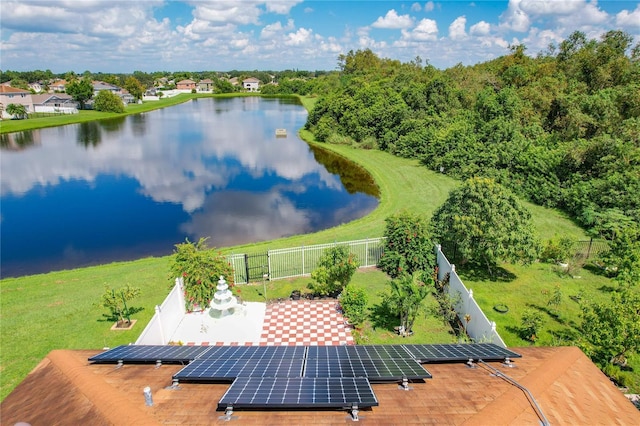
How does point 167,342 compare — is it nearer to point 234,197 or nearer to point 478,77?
point 234,197

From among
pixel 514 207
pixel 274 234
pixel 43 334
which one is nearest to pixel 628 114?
pixel 514 207

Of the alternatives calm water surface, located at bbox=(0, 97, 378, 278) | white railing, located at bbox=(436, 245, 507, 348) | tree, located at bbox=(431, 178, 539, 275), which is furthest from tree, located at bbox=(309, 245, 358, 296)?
calm water surface, located at bbox=(0, 97, 378, 278)

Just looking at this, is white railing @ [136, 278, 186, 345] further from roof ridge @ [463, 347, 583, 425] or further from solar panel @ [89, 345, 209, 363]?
roof ridge @ [463, 347, 583, 425]

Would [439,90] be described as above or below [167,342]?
above

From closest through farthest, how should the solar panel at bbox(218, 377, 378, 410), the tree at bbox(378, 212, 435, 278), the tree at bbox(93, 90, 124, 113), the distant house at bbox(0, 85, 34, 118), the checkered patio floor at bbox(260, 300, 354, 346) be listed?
the solar panel at bbox(218, 377, 378, 410) → the checkered patio floor at bbox(260, 300, 354, 346) → the tree at bbox(378, 212, 435, 278) → the distant house at bbox(0, 85, 34, 118) → the tree at bbox(93, 90, 124, 113)

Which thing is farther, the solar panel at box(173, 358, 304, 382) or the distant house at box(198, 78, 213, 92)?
the distant house at box(198, 78, 213, 92)

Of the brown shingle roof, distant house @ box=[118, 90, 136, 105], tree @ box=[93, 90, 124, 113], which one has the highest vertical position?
distant house @ box=[118, 90, 136, 105]

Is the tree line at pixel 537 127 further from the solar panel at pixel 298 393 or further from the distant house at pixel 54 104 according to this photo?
the distant house at pixel 54 104
